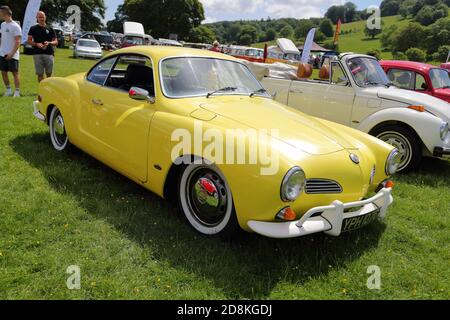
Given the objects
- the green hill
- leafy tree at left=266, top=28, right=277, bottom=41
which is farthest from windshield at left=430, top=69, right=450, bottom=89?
leafy tree at left=266, top=28, right=277, bottom=41

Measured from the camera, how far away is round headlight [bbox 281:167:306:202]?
9.28 feet

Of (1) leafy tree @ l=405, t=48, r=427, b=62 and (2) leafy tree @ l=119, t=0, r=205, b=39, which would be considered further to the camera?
(2) leafy tree @ l=119, t=0, r=205, b=39

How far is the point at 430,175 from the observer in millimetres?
5875

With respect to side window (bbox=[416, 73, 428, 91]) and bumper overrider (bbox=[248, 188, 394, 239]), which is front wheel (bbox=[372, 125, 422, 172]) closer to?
side window (bbox=[416, 73, 428, 91])

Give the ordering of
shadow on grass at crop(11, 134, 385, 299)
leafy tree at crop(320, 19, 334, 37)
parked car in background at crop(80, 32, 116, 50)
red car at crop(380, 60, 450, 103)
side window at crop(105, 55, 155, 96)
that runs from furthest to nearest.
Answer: leafy tree at crop(320, 19, 334, 37), parked car in background at crop(80, 32, 116, 50), red car at crop(380, 60, 450, 103), side window at crop(105, 55, 155, 96), shadow on grass at crop(11, 134, 385, 299)

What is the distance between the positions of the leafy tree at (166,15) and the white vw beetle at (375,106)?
53.2 metres

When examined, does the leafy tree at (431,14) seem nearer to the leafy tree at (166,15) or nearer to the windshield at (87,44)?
the leafy tree at (166,15)

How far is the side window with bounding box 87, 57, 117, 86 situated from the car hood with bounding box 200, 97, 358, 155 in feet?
5.38

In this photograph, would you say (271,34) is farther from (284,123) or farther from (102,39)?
(284,123)

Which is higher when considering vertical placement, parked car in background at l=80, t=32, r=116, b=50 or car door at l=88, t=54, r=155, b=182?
parked car in background at l=80, t=32, r=116, b=50

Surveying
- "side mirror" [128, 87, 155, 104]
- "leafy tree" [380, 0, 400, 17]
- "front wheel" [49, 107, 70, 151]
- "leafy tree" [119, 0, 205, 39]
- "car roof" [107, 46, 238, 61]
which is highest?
"leafy tree" [380, 0, 400, 17]

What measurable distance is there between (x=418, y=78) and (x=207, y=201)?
20.4 feet

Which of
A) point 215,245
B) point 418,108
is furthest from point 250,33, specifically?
point 215,245
